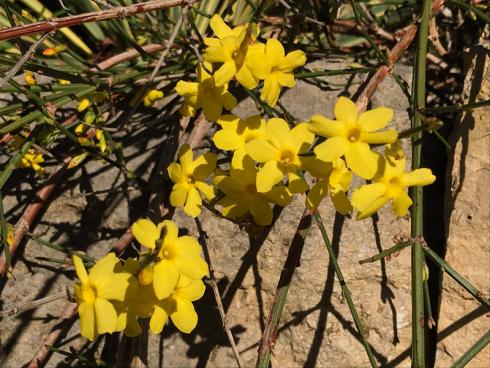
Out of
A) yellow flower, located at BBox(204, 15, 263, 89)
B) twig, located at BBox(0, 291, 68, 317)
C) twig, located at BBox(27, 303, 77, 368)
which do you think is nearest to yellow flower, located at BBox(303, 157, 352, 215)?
yellow flower, located at BBox(204, 15, 263, 89)

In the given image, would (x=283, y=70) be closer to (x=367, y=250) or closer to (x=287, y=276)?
(x=287, y=276)

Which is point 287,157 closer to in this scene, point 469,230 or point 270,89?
point 270,89

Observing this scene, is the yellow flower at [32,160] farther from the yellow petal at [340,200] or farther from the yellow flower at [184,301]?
the yellow petal at [340,200]

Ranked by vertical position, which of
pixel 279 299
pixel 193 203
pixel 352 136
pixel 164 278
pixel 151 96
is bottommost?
pixel 164 278

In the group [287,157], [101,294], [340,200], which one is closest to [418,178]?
[340,200]

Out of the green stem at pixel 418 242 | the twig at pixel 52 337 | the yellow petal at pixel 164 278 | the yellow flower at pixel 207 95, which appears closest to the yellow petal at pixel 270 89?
the yellow flower at pixel 207 95

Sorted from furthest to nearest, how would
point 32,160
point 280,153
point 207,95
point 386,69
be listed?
point 32,160 → point 386,69 → point 207,95 → point 280,153

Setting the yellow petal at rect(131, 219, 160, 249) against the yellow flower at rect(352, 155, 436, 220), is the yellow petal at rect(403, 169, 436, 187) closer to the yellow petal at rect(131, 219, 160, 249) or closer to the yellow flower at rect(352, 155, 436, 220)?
the yellow flower at rect(352, 155, 436, 220)
